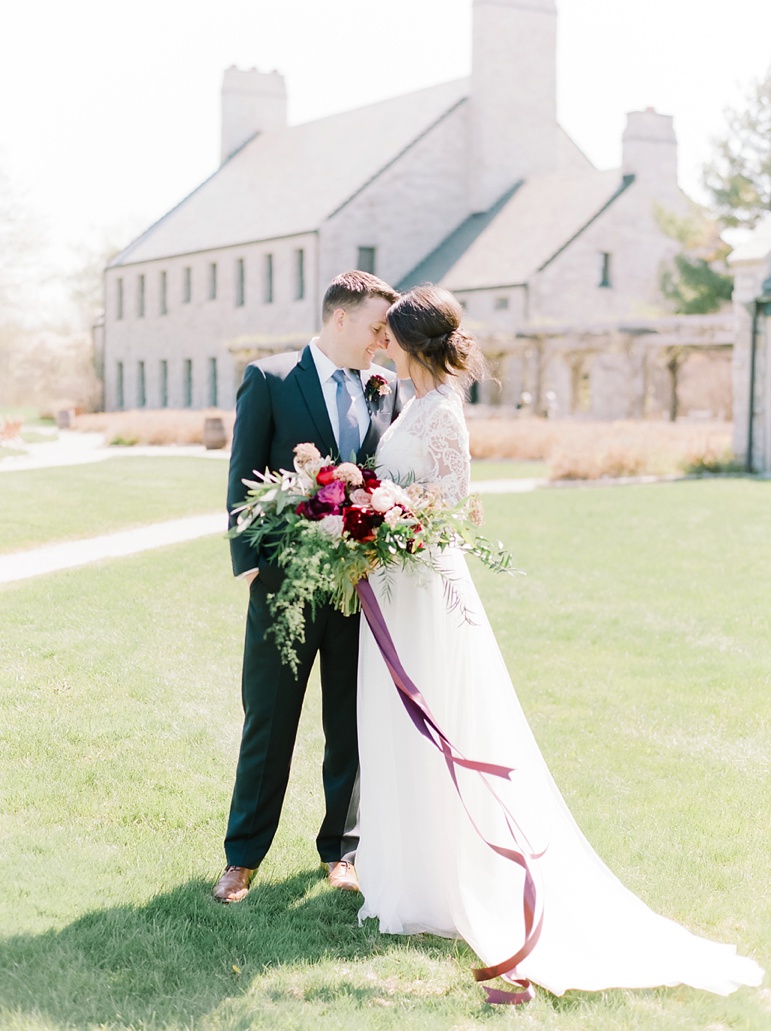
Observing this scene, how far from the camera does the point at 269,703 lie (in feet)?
15.5

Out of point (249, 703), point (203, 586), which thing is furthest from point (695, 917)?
point (203, 586)

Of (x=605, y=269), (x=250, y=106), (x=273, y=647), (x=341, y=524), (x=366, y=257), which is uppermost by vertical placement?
(x=250, y=106)

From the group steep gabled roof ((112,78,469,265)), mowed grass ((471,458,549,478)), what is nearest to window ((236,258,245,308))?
steep gabled roof ((112,78,469,265))

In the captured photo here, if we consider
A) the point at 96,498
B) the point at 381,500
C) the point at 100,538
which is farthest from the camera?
the point at 96,498

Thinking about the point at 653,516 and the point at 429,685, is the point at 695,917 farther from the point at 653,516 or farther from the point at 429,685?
the point at 653,516

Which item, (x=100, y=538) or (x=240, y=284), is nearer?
(x=100, y=538)

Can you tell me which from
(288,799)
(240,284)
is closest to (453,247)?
(240,284)

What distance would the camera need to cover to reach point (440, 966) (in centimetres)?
412

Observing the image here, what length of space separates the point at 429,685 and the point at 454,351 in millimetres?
1200

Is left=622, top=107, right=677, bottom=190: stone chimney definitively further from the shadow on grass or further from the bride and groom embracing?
the shadow on grass

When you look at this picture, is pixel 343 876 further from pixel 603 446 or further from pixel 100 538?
pixel 603 446

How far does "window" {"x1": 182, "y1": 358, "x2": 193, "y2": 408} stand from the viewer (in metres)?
48.8

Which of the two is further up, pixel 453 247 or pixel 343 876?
pixel 453 247

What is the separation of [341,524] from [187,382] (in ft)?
151
